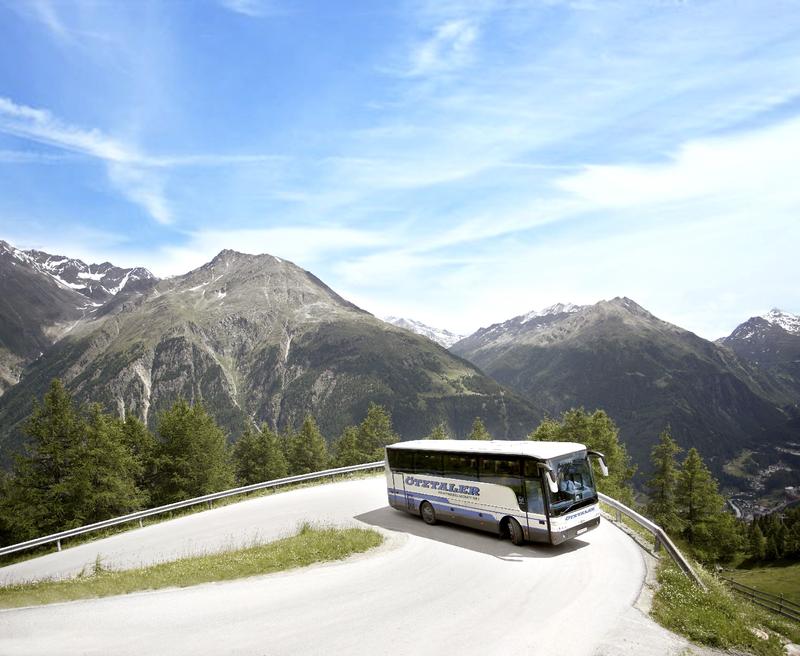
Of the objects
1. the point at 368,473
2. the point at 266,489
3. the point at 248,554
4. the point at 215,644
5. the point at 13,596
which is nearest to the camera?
the point at 215,644

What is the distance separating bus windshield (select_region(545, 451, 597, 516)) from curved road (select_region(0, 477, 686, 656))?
1847 millimetres

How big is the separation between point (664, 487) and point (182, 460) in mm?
46556

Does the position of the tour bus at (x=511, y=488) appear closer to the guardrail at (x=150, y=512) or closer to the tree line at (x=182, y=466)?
the guardrail at (x=150, y=512)

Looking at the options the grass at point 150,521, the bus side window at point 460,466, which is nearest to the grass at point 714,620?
the bus side window at point 460,466

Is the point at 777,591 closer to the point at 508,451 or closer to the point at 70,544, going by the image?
the point at 508,451

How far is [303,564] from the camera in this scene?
19016 millimetres

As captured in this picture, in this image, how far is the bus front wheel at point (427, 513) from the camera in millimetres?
24609

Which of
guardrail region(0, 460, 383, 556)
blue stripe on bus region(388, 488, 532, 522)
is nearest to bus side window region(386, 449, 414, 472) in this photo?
blue stripe on bus region(388, 488, 532, 522)

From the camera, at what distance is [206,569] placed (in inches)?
730

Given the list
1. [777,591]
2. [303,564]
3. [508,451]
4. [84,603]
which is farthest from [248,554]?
[777,591]

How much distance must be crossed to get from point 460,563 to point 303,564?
A: 5991 mm

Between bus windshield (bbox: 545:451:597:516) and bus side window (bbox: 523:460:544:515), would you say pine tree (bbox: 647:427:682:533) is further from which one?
bus side window (bbox: 523:460:544:515)

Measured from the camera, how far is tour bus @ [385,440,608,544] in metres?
19.3

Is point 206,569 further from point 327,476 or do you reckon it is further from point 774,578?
point 774,578
